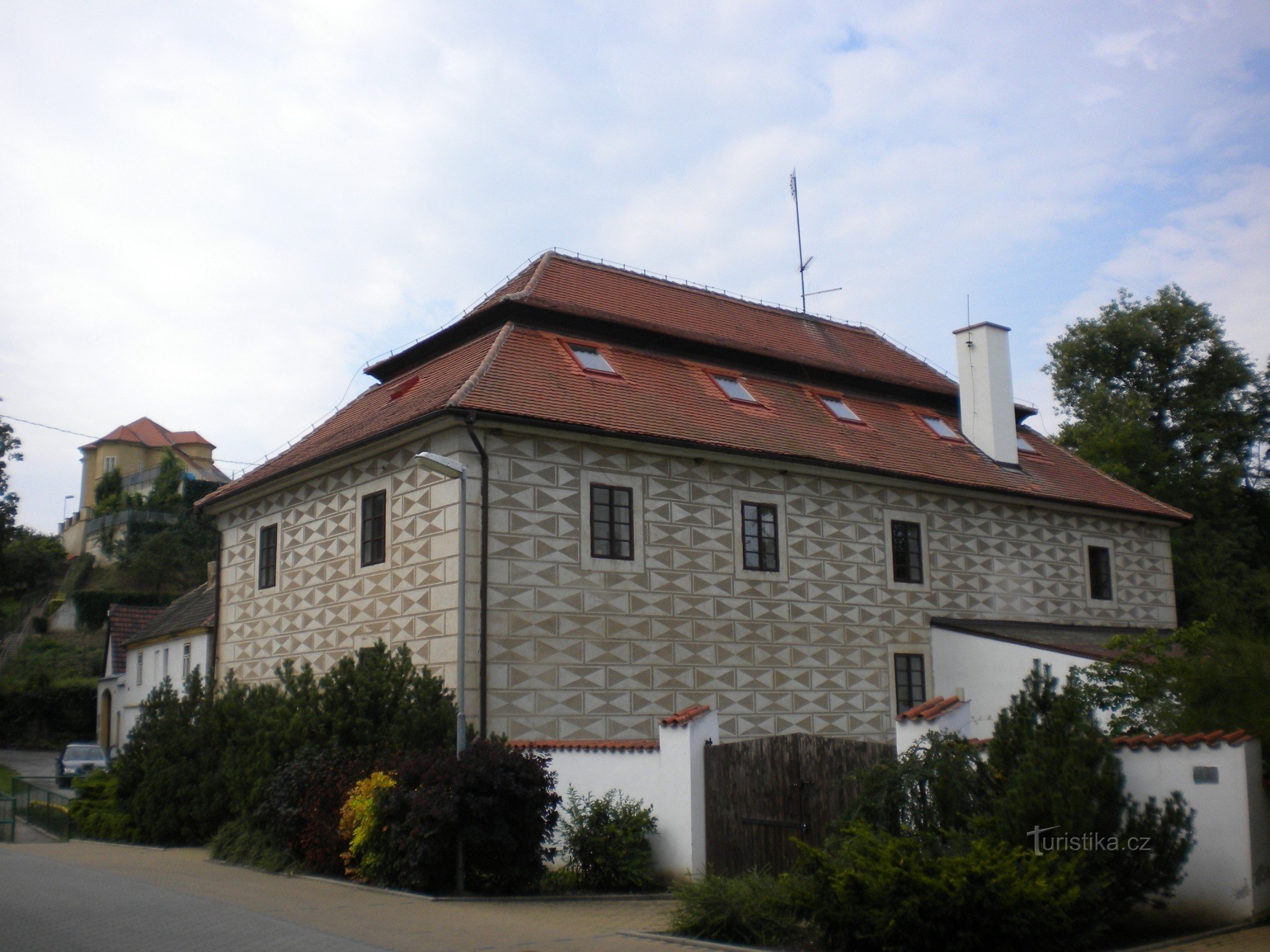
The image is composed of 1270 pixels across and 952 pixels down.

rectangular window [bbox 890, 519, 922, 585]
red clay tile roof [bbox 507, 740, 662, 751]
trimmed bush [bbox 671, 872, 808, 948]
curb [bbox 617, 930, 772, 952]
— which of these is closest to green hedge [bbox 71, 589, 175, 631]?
rectangular window [bbox 890, 519, 922, 585]

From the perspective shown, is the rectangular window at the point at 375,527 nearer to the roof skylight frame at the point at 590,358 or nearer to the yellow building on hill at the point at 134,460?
the roof skylight frame at the point at 590,358

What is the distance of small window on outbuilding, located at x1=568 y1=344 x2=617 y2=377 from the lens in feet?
70.0

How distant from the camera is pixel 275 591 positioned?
22.3m

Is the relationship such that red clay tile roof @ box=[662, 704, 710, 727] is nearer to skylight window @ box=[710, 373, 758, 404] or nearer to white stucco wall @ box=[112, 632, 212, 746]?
skylight window @ box=[710, 373, 758, 404]

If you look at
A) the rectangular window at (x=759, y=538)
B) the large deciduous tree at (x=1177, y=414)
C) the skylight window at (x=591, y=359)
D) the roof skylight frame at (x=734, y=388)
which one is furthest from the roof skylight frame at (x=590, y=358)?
the large deciduous tree at (x=1177, y=414)

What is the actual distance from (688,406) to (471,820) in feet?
33.6

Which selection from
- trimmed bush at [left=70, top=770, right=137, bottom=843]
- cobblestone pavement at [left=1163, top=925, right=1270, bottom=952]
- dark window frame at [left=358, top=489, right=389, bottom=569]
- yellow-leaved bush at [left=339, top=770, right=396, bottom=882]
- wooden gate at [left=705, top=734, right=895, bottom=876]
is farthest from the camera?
trimmed bush at [left=70, top=770, right=137, bottom=843]

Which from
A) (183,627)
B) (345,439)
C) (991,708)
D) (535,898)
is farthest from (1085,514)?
(183,627)

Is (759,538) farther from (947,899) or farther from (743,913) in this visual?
(947,899)

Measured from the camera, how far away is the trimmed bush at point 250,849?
1537cm

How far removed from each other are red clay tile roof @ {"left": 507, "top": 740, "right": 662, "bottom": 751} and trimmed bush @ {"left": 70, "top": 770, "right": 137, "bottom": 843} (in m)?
8.77

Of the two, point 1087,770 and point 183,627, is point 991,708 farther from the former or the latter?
point 183,627

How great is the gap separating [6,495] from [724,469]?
106 feet

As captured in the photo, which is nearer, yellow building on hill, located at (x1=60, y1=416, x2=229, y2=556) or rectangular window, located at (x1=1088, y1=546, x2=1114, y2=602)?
rectangular window, located at (x1=1088, y1=546, x2=1114, y2=602)
